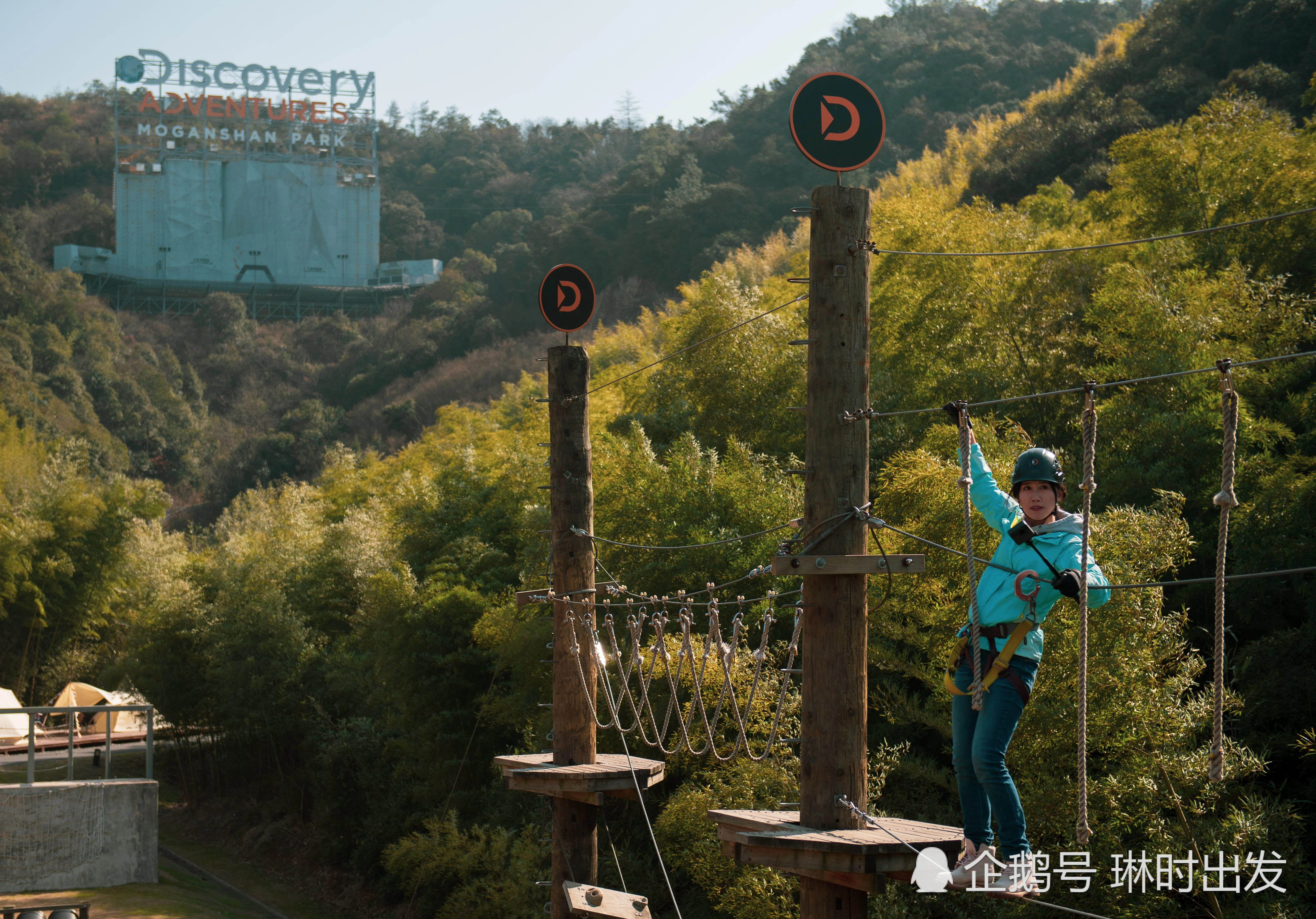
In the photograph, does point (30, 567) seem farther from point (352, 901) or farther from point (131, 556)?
point (352, 901)

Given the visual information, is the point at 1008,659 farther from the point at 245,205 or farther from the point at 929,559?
the point at 245,205

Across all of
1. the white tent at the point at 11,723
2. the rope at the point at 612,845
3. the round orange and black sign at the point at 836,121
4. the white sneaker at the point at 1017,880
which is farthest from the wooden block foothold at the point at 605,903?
the white tent at the point at 11,723

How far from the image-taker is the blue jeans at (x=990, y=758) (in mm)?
3102

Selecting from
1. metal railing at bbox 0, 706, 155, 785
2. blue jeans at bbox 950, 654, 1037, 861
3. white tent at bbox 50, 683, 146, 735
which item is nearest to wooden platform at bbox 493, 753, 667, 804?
blue jeans at bbox 950, 654, 1037, 861

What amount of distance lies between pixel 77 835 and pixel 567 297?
961 centimetres

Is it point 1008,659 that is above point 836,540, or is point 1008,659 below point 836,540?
below

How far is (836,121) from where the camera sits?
3783mm

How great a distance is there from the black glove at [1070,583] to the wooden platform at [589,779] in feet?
11.0

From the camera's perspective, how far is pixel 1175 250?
926 centimetres

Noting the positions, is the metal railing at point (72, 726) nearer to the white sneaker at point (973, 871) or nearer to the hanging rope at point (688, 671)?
the hanging rope at point (688, 671)

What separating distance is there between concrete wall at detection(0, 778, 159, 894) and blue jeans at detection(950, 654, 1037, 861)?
1150cm

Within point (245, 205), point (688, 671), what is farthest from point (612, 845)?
point (245, 205)

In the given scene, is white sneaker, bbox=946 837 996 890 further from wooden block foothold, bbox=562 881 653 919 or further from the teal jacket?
wooden block foothold, bbox=562 881 653 919

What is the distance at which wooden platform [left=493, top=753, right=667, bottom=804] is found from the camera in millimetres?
5887
